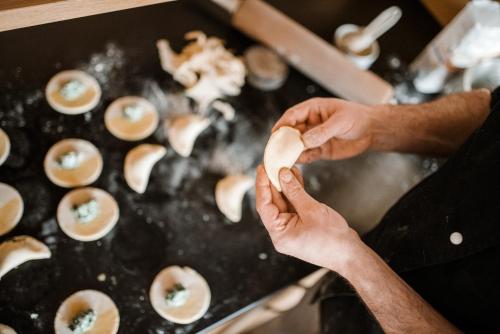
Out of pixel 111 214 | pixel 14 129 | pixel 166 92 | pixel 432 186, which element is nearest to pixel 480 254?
pixel 432 186

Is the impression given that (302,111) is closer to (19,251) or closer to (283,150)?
(283,150)

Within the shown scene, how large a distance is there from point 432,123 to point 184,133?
0.90 metres

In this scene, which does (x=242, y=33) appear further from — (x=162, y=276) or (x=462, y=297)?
(x=462, y=297)

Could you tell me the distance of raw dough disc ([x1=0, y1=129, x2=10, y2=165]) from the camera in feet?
4.93

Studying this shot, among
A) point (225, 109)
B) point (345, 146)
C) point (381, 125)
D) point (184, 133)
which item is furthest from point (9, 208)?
point (381, 125)

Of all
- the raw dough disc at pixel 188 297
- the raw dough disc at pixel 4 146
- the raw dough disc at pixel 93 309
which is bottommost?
the raw dough disc at pixel 93 309

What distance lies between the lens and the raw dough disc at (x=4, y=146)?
150 cm

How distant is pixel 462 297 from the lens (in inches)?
45.4

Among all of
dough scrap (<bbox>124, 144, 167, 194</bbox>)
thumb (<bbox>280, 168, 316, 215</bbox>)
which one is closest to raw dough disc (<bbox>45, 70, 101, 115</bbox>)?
dough scrap (<bbox>124, 144, 167, 194</bbox>)

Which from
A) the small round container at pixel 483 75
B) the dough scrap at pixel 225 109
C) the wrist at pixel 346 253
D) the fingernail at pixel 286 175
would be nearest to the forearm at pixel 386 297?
the wrist at pixel 346 253

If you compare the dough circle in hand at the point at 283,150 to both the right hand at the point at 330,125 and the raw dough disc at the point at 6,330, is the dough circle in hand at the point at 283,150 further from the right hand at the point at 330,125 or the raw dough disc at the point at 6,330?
the raw dough disc at the point at 6,330

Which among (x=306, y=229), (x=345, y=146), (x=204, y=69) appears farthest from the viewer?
(x=204, y=69)

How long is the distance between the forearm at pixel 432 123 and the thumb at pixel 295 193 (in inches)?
17.2

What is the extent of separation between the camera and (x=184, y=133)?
1698 millimetres
